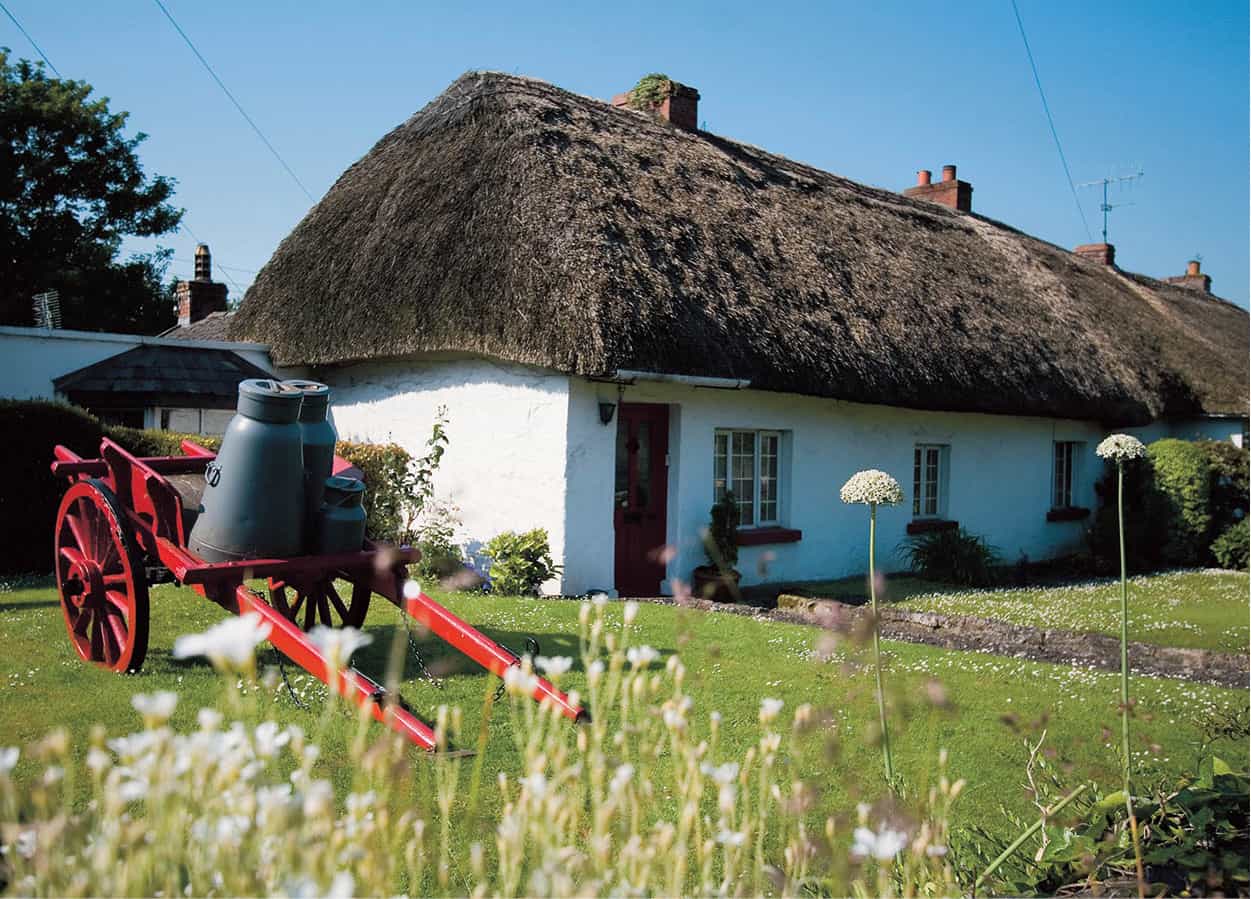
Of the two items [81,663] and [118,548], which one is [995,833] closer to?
[118,548]

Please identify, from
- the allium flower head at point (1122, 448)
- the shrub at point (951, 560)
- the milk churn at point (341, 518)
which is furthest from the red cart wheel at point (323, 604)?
the shrub at point (951, 560)

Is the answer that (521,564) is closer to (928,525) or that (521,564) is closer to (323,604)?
(323,604)

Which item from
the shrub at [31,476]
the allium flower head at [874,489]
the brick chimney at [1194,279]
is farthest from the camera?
the brick chimney at [1194,279]

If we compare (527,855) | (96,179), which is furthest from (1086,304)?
(96,179)

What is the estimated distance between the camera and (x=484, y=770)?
3939mm

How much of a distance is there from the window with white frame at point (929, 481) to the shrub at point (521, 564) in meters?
5.67

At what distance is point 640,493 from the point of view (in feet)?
32.2

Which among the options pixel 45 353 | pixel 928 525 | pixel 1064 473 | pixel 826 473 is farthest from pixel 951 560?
pixel 45 353

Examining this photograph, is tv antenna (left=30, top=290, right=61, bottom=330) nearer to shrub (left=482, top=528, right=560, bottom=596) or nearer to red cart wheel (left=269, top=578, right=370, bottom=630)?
shrub (left=482, top=528, right=560, bottom=596)

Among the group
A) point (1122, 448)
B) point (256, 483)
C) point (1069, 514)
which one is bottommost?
→ point (1069, 514)

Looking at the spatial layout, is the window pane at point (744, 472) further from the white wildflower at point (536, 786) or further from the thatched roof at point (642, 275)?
the white wildflower at point (536, 786)

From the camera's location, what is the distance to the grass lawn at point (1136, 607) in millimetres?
8523

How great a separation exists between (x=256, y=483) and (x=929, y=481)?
9.97 meters

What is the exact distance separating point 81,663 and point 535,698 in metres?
2.76
